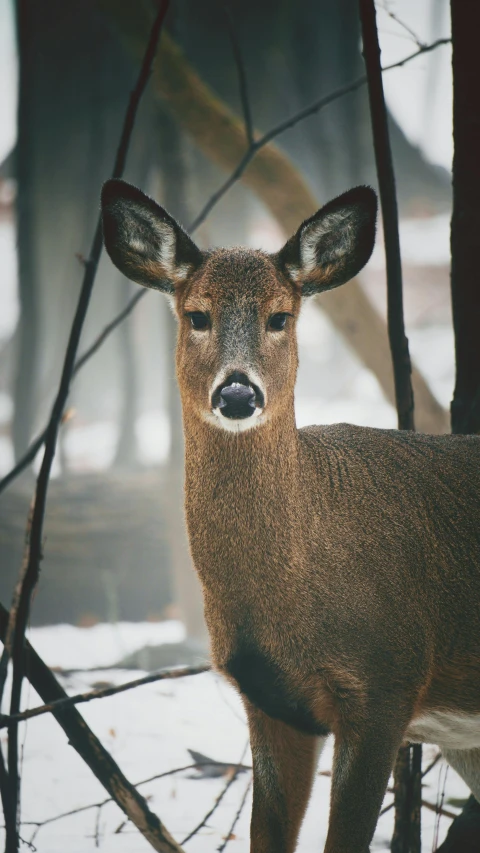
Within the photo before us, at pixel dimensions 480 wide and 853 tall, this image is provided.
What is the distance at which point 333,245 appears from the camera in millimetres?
2729

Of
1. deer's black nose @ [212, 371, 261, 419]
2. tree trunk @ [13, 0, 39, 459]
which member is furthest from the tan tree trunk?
tree trunk @ [13, 0, 39, 459]

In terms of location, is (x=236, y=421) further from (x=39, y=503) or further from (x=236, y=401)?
(x=39, y=503)

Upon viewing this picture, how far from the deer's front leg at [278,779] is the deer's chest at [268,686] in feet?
0.44

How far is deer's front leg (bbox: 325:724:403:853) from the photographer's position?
2225mm

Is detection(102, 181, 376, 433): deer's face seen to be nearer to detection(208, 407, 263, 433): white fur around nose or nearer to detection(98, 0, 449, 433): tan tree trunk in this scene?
detection(208, 407, 263, 433): white fur around nose

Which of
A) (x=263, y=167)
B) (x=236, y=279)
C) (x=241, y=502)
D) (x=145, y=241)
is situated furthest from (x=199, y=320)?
(x=263, y=167)

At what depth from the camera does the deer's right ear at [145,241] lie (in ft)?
8.58

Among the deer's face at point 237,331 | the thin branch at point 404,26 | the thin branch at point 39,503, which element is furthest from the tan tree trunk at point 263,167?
the thin branch at point 39,503

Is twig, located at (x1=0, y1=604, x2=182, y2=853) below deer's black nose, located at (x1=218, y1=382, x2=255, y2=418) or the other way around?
below

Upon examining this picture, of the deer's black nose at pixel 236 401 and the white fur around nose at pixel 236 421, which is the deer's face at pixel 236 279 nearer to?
the white fur around nose at pixel 236 421

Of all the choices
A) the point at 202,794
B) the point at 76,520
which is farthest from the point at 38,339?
the point at 202,794

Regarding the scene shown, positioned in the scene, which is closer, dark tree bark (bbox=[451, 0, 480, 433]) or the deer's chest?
the deer's chest

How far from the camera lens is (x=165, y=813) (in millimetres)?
3467

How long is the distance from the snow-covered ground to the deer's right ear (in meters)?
1.47
